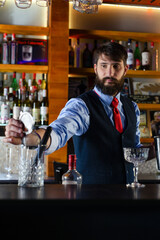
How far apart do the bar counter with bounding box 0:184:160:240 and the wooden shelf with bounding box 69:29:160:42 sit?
2.86 meters

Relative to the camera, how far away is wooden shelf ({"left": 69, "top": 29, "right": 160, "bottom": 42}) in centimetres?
362

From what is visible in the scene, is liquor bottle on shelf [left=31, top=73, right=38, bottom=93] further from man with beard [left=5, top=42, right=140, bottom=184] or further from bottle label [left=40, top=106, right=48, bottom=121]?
man with beard [left=5, top=42, right=140, bottom=184]

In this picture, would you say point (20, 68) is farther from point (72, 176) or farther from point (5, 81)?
point (72, 176)

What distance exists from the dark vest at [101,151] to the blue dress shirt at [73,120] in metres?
0.04

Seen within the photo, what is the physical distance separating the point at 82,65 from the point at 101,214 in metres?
2.88

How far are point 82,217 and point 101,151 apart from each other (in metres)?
1.04

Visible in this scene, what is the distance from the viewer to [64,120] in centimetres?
174

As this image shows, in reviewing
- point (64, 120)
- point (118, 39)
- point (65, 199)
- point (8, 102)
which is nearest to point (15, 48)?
point (8, 102)

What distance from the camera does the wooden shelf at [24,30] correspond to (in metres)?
3.44

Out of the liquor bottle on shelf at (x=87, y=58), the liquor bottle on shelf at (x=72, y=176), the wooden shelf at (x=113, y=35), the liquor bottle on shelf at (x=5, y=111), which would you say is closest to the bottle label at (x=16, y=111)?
the liquor bottle on shelf at (x=5, y=111)

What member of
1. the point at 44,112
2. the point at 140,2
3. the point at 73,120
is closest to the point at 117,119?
the point at 73,120

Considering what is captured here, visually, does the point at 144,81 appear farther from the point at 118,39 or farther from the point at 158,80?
the point at 118,39

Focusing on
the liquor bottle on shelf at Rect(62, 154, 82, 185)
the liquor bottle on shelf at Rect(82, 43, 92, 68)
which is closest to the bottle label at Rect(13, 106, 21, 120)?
A: the liquor bottle on shelf at Rect(82, 43, 92, 68)

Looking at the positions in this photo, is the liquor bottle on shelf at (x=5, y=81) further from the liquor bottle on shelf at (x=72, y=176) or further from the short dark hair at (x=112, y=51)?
the liquor bottle on shelf at (x=72, y=176)
